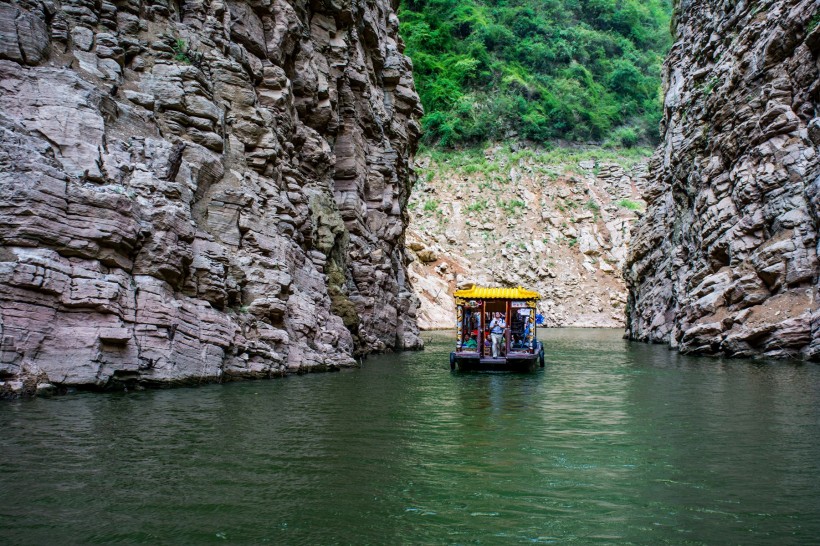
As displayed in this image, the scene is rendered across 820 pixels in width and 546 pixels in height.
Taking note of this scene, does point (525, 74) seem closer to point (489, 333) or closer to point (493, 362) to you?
point (489, 333)

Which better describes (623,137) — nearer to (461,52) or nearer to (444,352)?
(461,52)

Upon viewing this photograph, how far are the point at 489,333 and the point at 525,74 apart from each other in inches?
2550

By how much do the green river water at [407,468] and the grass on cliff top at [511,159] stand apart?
5862cm

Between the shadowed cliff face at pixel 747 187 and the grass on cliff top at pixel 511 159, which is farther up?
the grass on cliff top at pixel 511 159

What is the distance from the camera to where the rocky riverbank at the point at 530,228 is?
64.2 meters

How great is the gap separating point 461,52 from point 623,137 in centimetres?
2216

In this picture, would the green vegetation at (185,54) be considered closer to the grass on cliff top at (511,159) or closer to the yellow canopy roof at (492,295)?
the yellow canopy roof at (492,295)

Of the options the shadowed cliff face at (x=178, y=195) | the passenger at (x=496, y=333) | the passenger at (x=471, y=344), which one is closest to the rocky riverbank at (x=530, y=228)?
the shadowed cliff face at (x=178, y=195)

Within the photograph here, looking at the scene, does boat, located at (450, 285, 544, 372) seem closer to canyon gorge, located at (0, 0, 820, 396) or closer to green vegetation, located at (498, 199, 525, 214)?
canyon gorge, located at (0, 0, 820, 396)

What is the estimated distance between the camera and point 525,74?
82.2 m

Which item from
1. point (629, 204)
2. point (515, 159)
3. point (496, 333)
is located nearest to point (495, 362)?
point (496, 333)

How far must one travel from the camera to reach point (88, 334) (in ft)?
47.0

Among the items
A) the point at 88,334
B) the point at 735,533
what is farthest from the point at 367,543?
the point at 88,334

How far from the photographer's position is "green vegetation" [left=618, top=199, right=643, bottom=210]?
2714 inches
